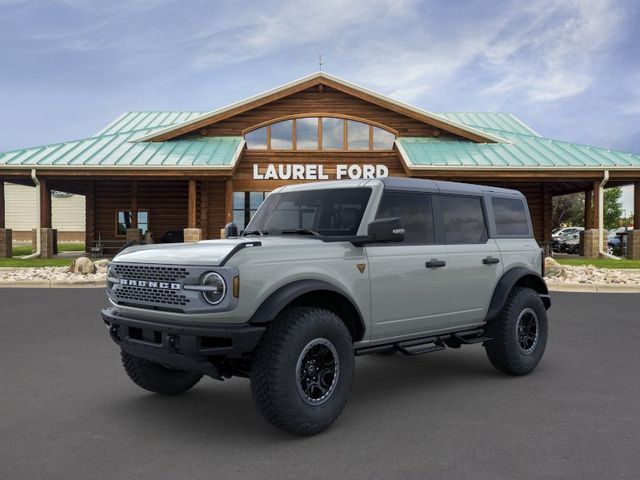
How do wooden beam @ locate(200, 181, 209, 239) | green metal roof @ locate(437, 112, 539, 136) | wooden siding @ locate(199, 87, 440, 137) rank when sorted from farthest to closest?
1. green metal roof @ locate(437, 112, 539, 136)
2. wooden beam @ locate(200, 181, 209, 239)
3. wooden siding @ locate(199, 87, 440, 137)

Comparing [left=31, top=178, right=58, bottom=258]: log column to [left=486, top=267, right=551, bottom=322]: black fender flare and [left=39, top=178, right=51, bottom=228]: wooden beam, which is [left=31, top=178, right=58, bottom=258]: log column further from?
[left=486, top=267, right=551, bottom=322]: black fender flare

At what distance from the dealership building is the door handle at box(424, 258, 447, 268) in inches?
685

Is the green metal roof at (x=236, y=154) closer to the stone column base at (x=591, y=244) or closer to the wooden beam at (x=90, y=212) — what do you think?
the wooden beam at (x=90, y=212)

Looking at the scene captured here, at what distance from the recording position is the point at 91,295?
13.6 m

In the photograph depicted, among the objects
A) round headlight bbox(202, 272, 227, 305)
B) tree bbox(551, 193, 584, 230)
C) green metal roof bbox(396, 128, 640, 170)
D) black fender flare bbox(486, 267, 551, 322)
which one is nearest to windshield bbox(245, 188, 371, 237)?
round headlight bbox(202, 272, 227, 305)

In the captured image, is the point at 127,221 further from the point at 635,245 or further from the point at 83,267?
the point at 635,245

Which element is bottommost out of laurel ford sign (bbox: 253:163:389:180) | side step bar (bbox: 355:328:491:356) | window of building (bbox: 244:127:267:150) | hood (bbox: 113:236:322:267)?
side step bar (bbox: 355:328:491:356)

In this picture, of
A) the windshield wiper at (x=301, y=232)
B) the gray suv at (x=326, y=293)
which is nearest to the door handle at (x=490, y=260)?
the gray suv at (x=326, y=293)

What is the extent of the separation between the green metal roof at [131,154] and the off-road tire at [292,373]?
735 inches

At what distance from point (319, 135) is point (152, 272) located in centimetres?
2174

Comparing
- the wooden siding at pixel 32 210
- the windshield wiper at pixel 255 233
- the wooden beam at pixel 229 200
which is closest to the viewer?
the windshield wiper at pixel 255 233

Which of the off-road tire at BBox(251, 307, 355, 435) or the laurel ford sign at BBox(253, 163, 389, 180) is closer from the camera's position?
the off-road tire at BBox(251, 307, 355, 435)

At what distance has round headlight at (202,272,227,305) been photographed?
4109 mm

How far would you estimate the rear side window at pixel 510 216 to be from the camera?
21.5 ft
